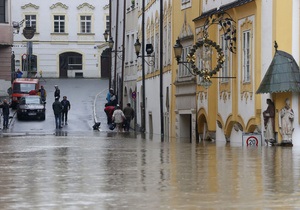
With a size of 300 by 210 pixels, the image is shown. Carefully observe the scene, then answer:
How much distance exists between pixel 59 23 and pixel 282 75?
260 feet

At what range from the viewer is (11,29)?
8388 cm

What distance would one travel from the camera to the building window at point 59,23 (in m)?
109

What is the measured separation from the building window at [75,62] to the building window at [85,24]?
270 centimetres

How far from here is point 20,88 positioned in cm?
7919

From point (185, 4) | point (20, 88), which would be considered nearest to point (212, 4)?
point (185, 4)

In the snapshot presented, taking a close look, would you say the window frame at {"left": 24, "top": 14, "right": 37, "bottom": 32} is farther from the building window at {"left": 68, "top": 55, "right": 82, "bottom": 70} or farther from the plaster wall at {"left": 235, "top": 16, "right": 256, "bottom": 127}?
the plaster wall at {"left": 235, "top": 16, "right": 256, "bottom": 127}

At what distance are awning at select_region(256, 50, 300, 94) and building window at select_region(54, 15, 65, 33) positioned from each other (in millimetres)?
78422

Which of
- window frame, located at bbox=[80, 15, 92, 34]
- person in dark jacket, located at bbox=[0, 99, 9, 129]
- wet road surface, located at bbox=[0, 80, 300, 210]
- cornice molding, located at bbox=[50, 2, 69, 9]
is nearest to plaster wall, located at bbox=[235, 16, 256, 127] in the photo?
wet road surface, located at bbox=[0, 80, 300, 210]

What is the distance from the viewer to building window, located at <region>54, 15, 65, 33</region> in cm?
10944

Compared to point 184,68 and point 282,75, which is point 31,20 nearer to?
point 184,68

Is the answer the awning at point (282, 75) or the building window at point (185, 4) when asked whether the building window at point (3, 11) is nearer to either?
the building window at point (185, 4)

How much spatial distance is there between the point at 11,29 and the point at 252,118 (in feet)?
169

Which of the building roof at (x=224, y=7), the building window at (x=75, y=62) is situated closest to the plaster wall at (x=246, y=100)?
the building roof at (x=224, y=7)

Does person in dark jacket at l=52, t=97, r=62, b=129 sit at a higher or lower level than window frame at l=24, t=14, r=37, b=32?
lower
